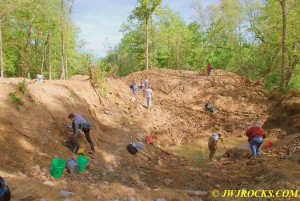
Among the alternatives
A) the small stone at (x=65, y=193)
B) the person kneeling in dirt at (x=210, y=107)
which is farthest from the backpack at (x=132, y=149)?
the person kneeling in dirt at (x=210, y=107)

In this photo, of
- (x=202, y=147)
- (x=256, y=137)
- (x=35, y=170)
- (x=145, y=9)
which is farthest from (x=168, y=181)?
(x=145, y=9)

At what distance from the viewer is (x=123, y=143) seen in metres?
10.5

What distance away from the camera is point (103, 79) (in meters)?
14.9

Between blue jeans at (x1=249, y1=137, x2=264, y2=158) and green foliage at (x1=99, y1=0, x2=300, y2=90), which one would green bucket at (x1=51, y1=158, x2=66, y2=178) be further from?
green foliage at (x1=99, y1=0, x2=300, y2=90)

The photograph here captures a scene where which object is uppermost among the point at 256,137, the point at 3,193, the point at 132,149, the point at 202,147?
the point at 256,137

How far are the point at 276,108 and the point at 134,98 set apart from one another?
32.0 ft

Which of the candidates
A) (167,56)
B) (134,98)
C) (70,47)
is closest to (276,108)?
(134,98)

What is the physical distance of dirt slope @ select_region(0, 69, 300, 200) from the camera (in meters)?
5.74

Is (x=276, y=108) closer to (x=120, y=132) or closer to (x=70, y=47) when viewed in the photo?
(x=120, y=132)

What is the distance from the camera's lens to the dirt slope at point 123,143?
5741mm

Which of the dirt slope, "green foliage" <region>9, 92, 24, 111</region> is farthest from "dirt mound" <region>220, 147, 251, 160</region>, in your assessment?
"green foliage" <region>9, 92, 24, 111</region>

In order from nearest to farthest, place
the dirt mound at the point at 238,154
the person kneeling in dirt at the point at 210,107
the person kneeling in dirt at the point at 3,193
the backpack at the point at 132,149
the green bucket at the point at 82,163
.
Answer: the person kneeling in dirt at the point at 3,193
the green bucket at the point at 82,163
the backpack at the point at 132,149
the dirt mound at the point at 238,154
the person kneeling in dirt at the point at 210,107

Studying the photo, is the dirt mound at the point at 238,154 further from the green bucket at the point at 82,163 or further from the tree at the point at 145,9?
the tree at the point at 145,9

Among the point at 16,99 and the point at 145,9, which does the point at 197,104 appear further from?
the point at 16,99
